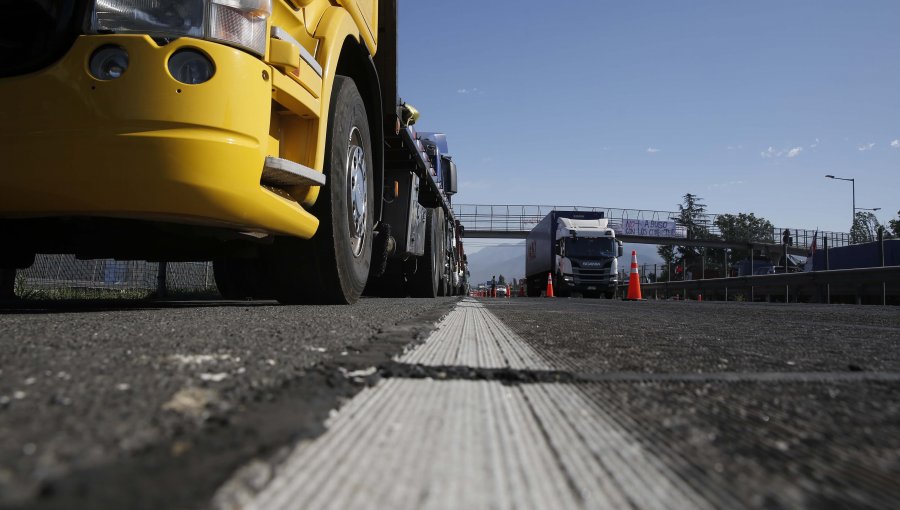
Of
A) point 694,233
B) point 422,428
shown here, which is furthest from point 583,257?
point 694,233

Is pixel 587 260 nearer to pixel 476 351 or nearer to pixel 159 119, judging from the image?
pixel 159 119

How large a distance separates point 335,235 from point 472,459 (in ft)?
10.7

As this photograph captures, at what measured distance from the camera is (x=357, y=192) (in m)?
4.64

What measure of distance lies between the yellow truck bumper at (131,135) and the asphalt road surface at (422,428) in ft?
3.04

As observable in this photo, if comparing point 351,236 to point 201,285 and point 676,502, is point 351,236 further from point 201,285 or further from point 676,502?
point 201,285

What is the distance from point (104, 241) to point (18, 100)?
1.10 m

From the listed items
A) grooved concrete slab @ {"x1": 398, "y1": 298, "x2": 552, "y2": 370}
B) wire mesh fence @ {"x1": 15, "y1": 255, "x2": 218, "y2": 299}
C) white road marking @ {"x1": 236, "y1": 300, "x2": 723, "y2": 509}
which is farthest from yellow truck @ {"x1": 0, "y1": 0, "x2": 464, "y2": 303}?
wire mesh fence @ {"x1": 15, "y1": 255, "x2": 218, "y2": 299}

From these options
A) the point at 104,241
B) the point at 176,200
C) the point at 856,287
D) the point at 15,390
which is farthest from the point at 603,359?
the point at 856,287

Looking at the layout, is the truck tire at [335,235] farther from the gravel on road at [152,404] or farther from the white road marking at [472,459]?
the white road marking at [472,459]

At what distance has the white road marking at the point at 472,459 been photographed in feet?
2.59

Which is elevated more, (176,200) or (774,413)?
(176,200)

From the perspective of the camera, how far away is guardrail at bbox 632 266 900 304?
11938 millimetres

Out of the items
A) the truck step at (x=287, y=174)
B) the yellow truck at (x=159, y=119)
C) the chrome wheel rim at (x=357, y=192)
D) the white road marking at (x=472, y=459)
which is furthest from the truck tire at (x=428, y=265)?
the white road marking at (x=472, y=459)

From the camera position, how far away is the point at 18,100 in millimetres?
2770
